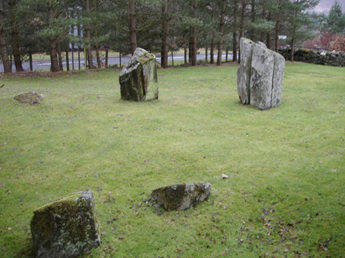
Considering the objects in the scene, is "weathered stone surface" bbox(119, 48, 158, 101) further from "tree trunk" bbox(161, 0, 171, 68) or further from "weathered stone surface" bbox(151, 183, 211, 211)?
"tree trunk" bbox(161, 0, 171, 68)

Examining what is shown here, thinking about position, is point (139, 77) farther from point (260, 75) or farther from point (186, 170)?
point (186, 170)

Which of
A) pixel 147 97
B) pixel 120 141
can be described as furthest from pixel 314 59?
pixel 120 141

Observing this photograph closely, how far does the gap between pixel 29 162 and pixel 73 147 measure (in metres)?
1.08

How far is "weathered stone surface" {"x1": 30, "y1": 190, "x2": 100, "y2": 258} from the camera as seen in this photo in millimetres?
3643

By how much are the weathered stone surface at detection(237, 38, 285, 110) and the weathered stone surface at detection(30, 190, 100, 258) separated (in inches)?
303

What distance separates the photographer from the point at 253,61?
9898 mm

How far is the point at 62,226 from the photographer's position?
366cm

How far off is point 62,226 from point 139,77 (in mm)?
7897

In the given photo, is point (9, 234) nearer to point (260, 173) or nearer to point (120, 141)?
point (120, 141)

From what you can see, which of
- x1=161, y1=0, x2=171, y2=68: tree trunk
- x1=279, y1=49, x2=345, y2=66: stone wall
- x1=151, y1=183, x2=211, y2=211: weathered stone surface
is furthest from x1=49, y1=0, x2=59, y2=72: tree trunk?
x1=279, y1=49, x2=345, y2=66: stone wall

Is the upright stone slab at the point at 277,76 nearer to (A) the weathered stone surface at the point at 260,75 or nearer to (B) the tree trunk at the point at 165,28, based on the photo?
(A) the weathered stone surface at the point at 260,75

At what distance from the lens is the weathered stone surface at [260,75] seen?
974 cm

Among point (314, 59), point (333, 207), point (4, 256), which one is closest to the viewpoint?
point (4, 256)

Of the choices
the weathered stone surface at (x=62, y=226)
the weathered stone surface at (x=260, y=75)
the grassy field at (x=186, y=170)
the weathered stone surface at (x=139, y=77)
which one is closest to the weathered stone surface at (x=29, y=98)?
the grassy field at (x=186, y=170)
